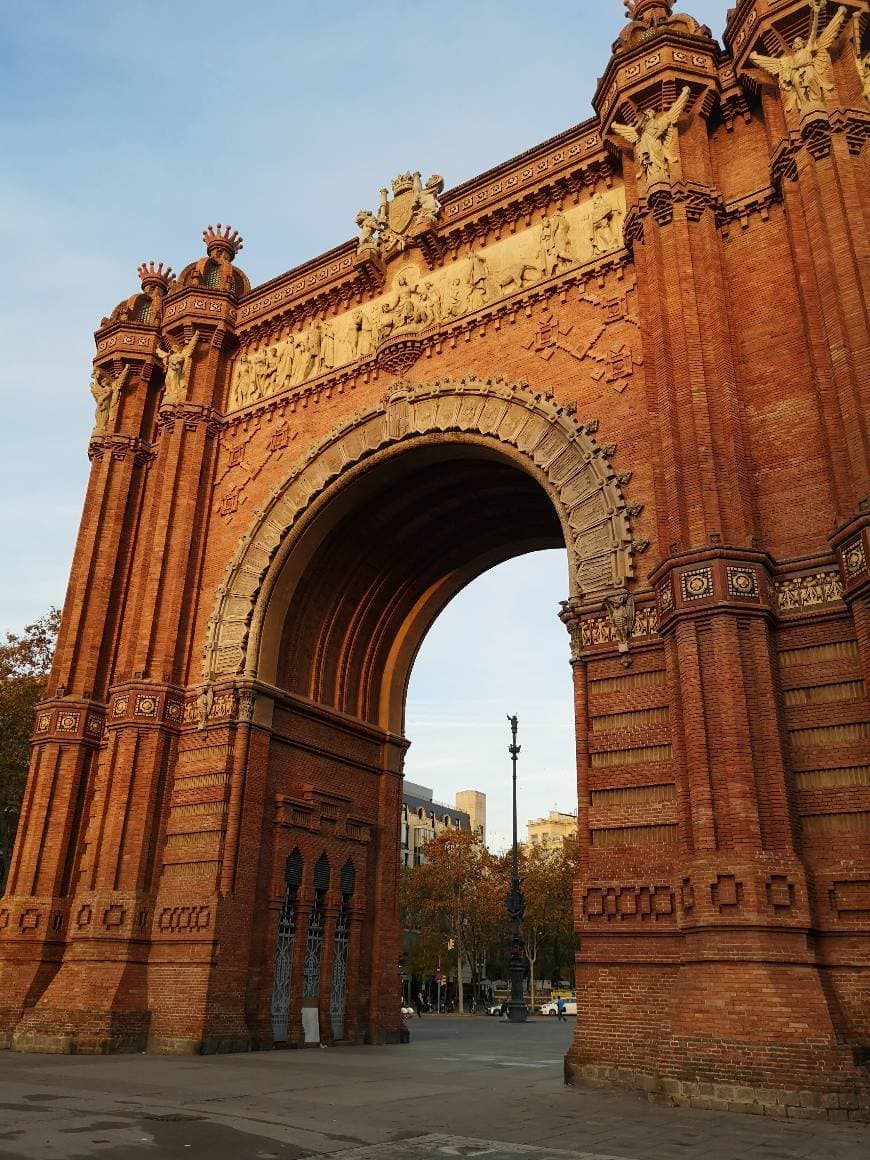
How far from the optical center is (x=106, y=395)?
24750mm

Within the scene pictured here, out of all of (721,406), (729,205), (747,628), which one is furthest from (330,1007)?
(729,205)

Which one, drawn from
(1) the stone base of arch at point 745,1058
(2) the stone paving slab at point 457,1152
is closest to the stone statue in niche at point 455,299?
(1) the stone base of arch at point 745,1058

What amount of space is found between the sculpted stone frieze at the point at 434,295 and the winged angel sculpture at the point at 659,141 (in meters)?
1.54

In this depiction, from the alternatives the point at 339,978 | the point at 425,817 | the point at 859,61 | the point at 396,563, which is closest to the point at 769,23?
the point at 859,61

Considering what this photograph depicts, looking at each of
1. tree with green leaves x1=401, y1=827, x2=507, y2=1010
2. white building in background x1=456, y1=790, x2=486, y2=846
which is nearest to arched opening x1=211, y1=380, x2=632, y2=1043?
tree with green leaves x1=401, y1=827, x2=507, y2=1010

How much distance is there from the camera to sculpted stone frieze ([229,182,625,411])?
18.7m

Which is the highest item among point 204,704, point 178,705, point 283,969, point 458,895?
point 178,705

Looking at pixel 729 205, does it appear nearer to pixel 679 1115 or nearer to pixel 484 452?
pixel 484 452

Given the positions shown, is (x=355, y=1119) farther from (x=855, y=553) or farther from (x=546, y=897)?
(x=546, y=897)

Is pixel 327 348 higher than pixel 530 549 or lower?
higher

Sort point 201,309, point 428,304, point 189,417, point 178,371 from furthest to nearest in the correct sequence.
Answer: point 201,309 < point 178,371 < point 189,417 < point 428,304

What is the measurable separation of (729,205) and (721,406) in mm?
4450

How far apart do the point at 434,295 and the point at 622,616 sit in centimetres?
954

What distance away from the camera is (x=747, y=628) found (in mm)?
12938
